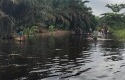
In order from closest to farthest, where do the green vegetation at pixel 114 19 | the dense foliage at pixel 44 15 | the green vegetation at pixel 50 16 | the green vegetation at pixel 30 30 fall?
the dense foliage at pixel 44 15 → the green vegetation at pixel 50 16 → the green vegetation at pixel 30 30 → the green vegetation at pixel 114 19

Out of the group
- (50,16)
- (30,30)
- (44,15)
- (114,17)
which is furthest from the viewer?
(114,17)

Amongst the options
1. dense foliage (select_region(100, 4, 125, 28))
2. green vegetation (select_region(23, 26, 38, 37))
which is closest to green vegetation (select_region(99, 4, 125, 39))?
dense foliage (select_region(100, 4, 125, 28))

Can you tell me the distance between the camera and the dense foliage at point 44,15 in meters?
43.3

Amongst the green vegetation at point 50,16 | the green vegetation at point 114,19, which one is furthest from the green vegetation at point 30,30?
the green vegetation at point 114,19

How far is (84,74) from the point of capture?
45.9ft

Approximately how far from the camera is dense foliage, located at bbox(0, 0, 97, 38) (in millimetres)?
43256

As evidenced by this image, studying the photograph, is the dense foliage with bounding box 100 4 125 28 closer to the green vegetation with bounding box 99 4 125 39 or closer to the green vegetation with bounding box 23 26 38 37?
the green vegetation with bounding box 99 4 125 39

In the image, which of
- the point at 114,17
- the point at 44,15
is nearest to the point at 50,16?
the point at 44,15

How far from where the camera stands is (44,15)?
52.5 m

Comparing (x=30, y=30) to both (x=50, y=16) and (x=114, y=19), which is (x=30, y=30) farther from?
(x=114, y=19)

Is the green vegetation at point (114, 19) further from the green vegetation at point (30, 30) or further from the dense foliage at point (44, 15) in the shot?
the green vegetation at point (30, 30)

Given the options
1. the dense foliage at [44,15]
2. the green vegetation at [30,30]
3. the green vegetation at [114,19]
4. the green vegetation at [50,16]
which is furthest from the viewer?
the green vegetation at [114,19]

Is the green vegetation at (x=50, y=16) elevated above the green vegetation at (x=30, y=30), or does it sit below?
above

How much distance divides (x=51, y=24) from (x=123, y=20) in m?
23.8
